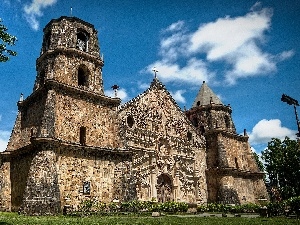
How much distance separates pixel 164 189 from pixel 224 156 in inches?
302

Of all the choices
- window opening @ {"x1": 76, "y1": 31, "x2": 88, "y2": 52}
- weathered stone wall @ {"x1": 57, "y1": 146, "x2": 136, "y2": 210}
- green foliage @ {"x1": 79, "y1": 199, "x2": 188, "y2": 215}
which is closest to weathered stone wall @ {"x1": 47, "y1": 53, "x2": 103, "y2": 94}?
window opening @ {"x1": 76, "y1": 31, "x2": 88, "y2": 52}

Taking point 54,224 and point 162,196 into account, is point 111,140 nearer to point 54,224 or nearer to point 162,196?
point 162,196

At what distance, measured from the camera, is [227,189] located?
27922 mm

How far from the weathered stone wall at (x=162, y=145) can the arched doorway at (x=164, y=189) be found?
352mm

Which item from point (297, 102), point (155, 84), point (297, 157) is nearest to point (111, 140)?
point (155, 84)

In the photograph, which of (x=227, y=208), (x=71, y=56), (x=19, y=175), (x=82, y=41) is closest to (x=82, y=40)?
(x=82, y=41)

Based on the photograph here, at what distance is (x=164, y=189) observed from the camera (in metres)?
25.8

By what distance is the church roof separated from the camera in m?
33.2

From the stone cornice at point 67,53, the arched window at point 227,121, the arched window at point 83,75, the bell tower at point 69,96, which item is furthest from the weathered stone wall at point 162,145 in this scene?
the stone cornice at point 67,53

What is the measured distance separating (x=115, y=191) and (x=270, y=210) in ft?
33.9

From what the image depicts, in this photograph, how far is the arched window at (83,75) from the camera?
22.5 m

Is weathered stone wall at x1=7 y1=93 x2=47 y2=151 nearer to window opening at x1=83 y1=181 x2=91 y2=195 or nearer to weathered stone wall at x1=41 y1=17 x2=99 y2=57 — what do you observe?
weathered stone wall at x1=41 y1=17 x2=99 y2=57

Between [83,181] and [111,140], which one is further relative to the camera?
[111,140]

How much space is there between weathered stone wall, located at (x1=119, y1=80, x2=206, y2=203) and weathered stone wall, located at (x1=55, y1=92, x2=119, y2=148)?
1754 mm
